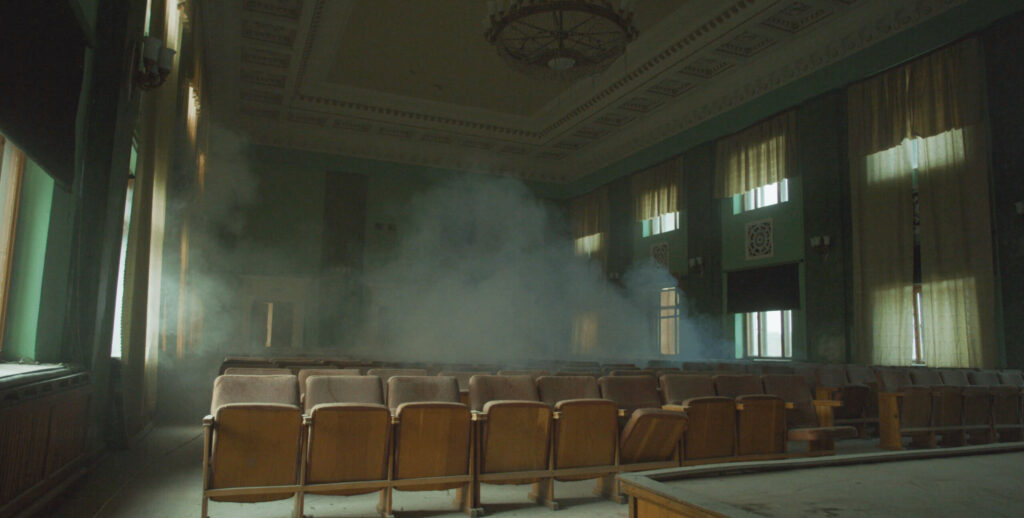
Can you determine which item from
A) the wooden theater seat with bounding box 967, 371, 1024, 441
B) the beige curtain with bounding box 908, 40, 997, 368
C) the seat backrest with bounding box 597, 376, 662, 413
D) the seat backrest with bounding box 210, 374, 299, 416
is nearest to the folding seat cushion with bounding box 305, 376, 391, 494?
the seat backrest with bounding box 210, 374, 299, 416

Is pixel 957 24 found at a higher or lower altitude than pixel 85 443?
higher

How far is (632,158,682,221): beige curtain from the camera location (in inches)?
514

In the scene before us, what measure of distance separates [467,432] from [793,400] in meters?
2.76

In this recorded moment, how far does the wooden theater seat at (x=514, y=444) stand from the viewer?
3389mm

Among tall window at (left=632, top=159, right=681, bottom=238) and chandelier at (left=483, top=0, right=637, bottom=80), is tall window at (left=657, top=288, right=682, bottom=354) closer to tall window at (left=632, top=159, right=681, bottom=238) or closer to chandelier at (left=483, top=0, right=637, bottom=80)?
tall window at (left=632, top=159, right=681, bottom=238)

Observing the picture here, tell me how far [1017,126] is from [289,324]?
44.6ft

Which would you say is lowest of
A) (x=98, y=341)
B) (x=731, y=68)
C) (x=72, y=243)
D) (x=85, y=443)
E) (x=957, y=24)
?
(x=85, y=443)

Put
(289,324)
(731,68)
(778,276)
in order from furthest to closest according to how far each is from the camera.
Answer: (289,324), (731,68), (778,276)

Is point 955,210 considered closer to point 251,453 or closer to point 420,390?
point 420,390

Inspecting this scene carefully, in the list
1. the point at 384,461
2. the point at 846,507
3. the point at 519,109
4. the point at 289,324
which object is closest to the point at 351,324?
the point at 289,324

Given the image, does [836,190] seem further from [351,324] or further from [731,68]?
[351,324]

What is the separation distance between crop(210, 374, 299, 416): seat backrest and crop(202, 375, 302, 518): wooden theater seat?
10.7 inches

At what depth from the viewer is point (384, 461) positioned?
10.2 feet

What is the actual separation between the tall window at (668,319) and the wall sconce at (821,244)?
3464mm
